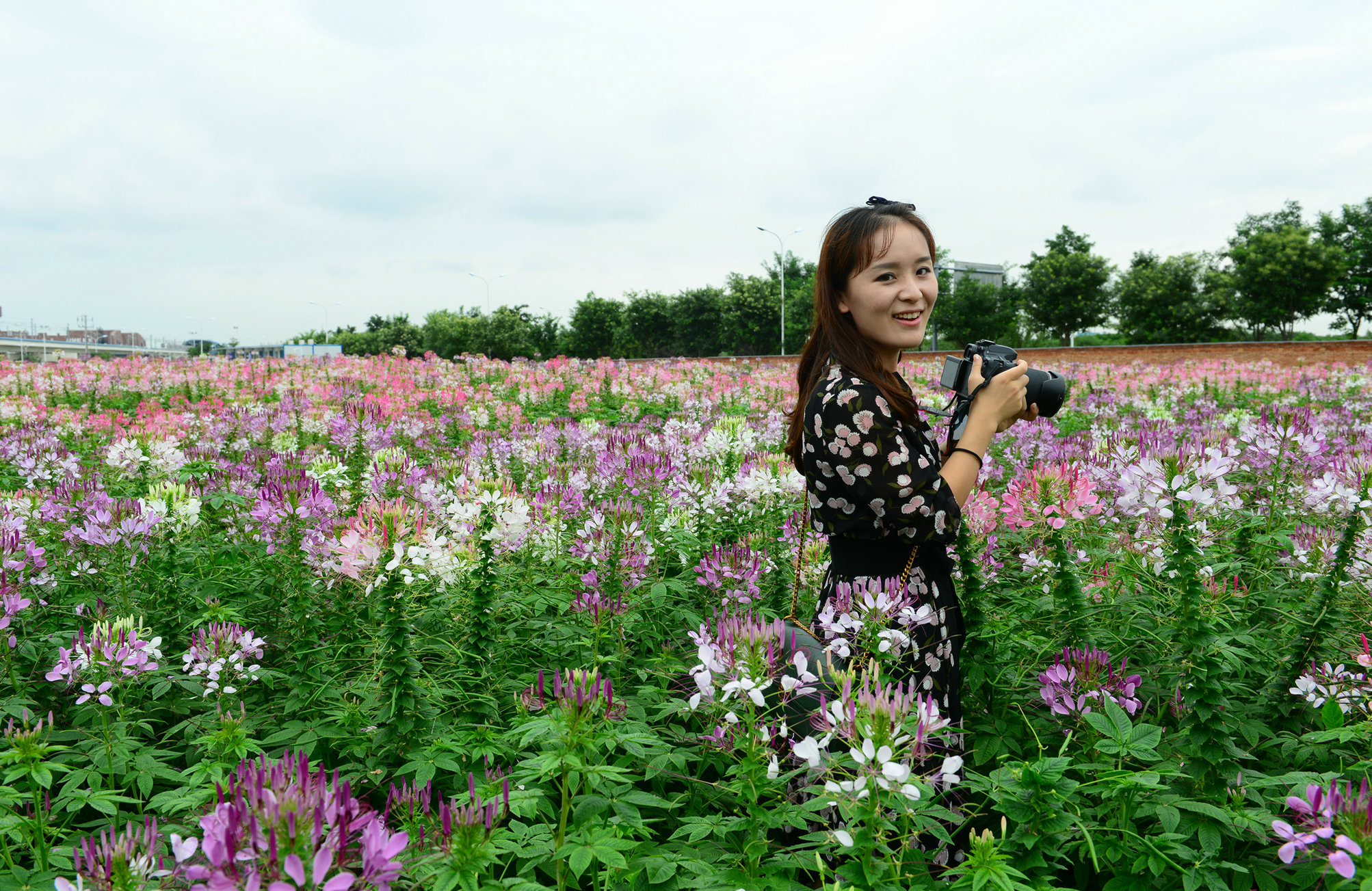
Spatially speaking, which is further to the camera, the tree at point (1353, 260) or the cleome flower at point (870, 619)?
the tree at point (1353, 260)

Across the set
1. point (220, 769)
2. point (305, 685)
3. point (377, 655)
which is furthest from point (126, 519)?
point (220, 769)

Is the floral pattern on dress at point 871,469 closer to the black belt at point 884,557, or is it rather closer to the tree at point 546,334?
the black belt at point 884,557

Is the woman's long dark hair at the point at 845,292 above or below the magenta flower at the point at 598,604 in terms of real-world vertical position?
above

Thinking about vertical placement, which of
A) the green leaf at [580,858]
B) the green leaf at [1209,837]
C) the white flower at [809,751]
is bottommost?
the green leaf at [1209,837]

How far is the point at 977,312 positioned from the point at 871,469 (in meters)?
49.7

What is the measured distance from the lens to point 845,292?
248 centimetres

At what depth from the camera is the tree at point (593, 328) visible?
51.3 m

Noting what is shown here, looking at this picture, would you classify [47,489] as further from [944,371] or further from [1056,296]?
[1056,296]

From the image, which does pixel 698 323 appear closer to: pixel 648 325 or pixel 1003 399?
pixel 648 325

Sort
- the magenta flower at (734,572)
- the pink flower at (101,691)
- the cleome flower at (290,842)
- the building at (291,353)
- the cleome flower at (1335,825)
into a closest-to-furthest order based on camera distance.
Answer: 1. the cleome flower at (290,842)
2. the cleome flower at (1335,825)
3. the pink flower at (101,691)
4. the magenta flower at (734,572)
5. the building at (291,353)

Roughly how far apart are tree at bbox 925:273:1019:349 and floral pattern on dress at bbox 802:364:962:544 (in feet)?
155

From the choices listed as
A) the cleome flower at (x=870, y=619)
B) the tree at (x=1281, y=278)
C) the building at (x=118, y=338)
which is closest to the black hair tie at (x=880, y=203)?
the cleome flower at (x=870, y=619)

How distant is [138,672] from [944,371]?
106 inches

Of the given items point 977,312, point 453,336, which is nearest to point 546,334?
point 453,336
